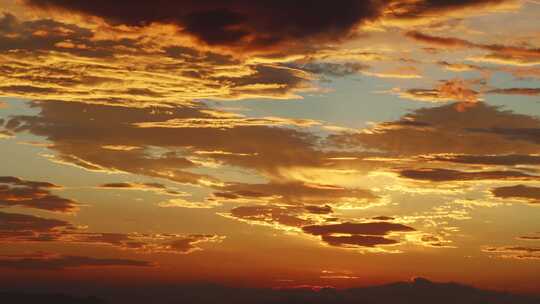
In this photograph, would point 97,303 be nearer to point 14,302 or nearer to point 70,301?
point 70,301

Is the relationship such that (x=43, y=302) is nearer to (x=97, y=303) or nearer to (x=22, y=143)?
(x=97, y=303)

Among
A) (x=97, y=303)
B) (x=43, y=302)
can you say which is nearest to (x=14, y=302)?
(x=43, y=302)

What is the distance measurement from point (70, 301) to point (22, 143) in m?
127

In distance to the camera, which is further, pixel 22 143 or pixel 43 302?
pixel 43 302

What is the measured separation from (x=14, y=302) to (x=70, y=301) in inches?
619

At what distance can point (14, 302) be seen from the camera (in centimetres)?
14562

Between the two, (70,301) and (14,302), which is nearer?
(14,302)

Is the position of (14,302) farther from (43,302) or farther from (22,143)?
(22,143)

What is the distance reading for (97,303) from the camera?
152 m

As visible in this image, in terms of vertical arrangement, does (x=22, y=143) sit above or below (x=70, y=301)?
above

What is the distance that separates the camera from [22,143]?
44.1 metres

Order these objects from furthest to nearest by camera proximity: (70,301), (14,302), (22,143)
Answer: (70,301), (14,302), (22,143)

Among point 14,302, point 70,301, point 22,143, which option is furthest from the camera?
point 70,301

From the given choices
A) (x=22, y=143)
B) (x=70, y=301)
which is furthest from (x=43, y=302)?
(x=22, y=143)
